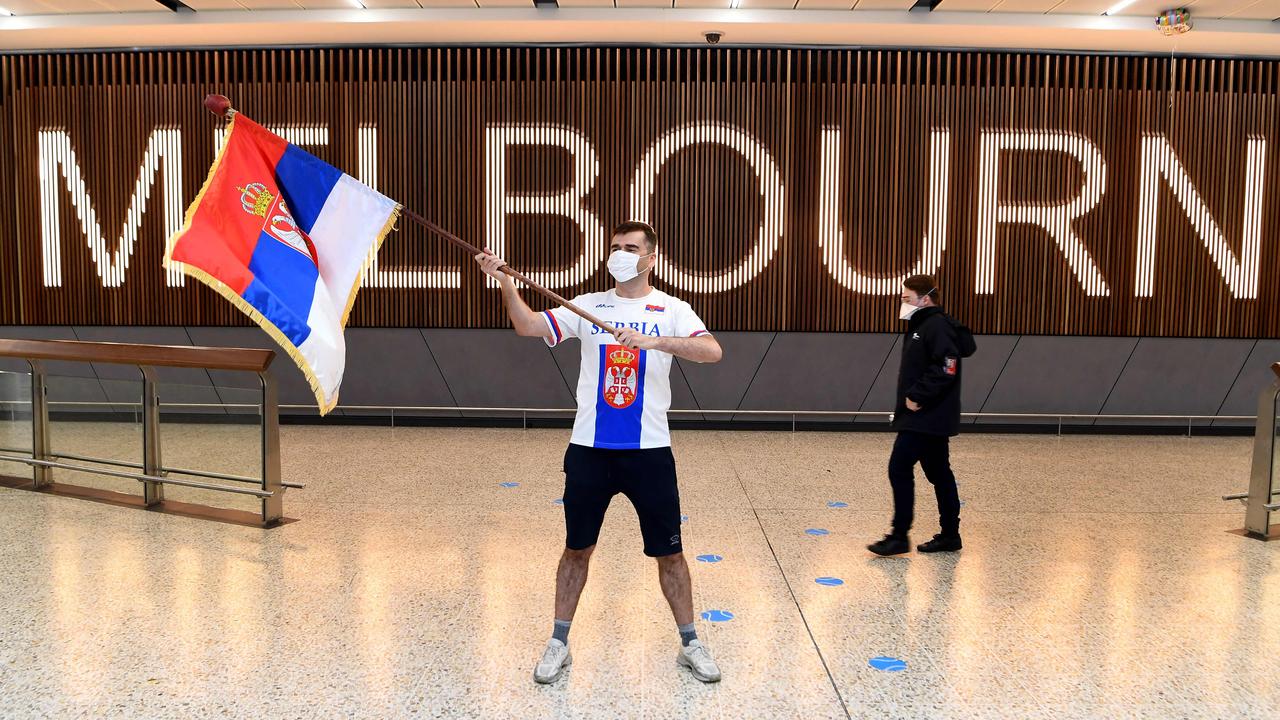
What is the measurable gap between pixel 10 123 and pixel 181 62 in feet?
5.64

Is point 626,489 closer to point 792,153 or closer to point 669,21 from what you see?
point 669,21

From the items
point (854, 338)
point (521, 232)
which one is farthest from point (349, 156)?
point (854, 338)

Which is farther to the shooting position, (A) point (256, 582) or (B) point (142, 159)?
(B) point (142, 159)

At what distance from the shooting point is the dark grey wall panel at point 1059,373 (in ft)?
28.1

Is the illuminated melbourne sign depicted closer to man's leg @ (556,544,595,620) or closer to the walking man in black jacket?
the walking man in black jacket

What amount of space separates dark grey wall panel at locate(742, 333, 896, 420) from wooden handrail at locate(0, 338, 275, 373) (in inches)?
189

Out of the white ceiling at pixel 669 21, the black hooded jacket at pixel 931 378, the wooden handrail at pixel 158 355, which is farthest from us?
the white ceiling at pixel 669 21

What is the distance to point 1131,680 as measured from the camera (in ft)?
10.0

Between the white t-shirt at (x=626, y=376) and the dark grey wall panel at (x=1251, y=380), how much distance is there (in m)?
7.65

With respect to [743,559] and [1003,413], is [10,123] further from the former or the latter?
[1003,413]

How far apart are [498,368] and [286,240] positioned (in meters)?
5.40

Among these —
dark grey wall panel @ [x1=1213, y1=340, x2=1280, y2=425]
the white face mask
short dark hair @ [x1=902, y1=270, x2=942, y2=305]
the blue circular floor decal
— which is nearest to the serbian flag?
the white face mask

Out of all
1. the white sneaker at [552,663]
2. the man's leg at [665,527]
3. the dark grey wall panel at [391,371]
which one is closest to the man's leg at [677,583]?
the man's leg at [665,527]

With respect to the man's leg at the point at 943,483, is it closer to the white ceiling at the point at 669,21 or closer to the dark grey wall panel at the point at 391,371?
the white ceiling at the point at 669,21
